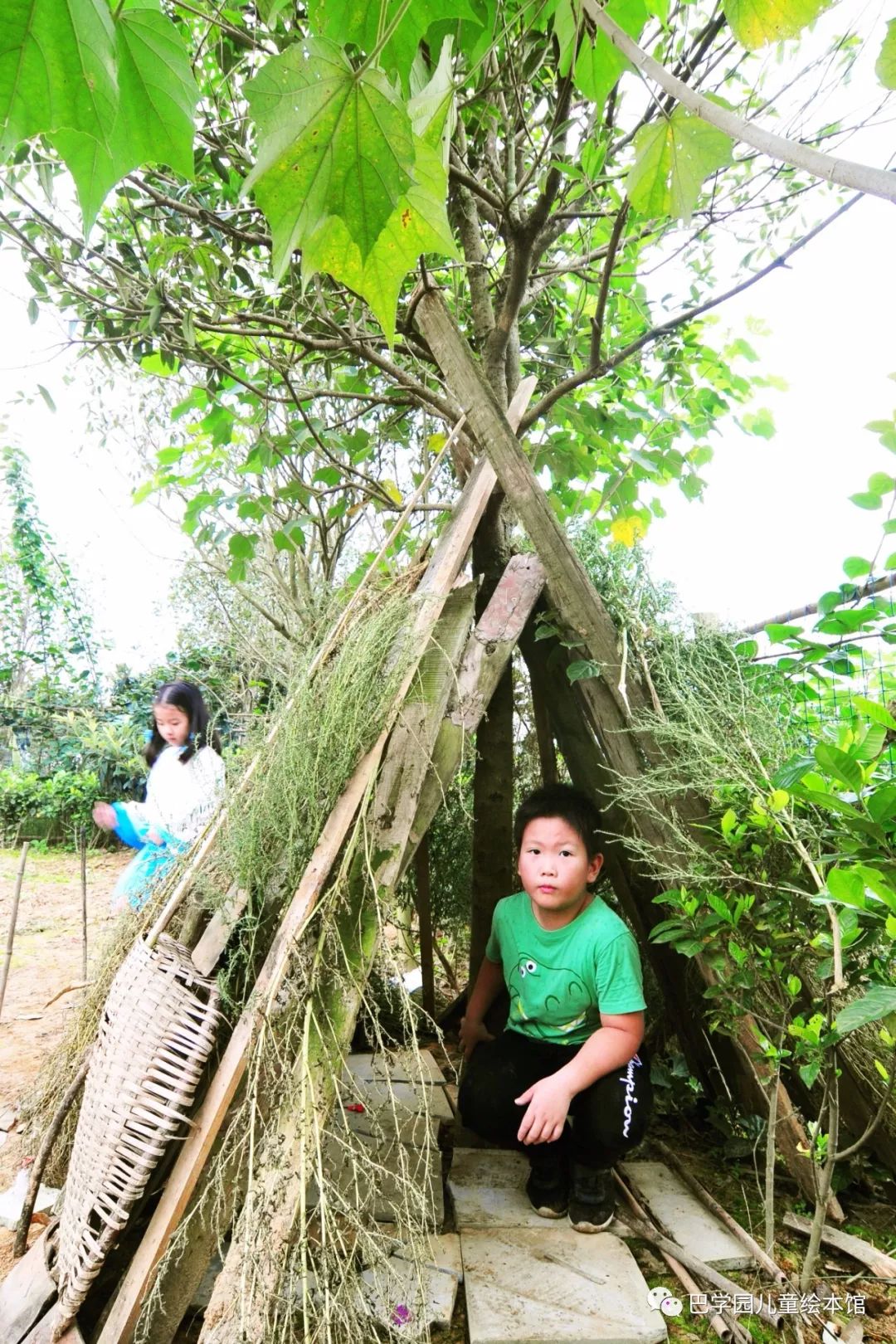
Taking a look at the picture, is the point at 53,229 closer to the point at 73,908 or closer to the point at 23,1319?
the point at 23,1319

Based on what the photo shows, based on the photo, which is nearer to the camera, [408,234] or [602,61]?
[408,234]

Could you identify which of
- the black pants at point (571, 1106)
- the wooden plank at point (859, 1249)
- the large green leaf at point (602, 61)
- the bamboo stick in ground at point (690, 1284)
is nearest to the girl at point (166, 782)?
the black pants at point (571, 1106)

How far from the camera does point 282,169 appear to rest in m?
0.71

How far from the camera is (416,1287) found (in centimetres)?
177

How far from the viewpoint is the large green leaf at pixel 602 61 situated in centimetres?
102

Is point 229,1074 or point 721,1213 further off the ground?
point 229,1074

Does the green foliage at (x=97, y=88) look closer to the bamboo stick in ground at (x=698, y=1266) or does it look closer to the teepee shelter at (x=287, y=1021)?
the teepee shelter at (x=287, y=1021)

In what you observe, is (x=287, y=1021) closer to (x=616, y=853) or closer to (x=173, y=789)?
(x=616, y=853)

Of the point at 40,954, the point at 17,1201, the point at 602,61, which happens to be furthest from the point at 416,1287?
the point at 40,954

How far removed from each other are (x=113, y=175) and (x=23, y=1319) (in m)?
2.17

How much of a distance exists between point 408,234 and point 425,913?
9.36ft

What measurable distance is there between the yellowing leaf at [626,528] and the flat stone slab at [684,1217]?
8.16ft

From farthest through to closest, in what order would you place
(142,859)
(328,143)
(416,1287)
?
(142,859)
(416,1287)
(328,143)

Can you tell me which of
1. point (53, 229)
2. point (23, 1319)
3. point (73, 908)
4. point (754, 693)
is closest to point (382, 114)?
point (754, 693)
